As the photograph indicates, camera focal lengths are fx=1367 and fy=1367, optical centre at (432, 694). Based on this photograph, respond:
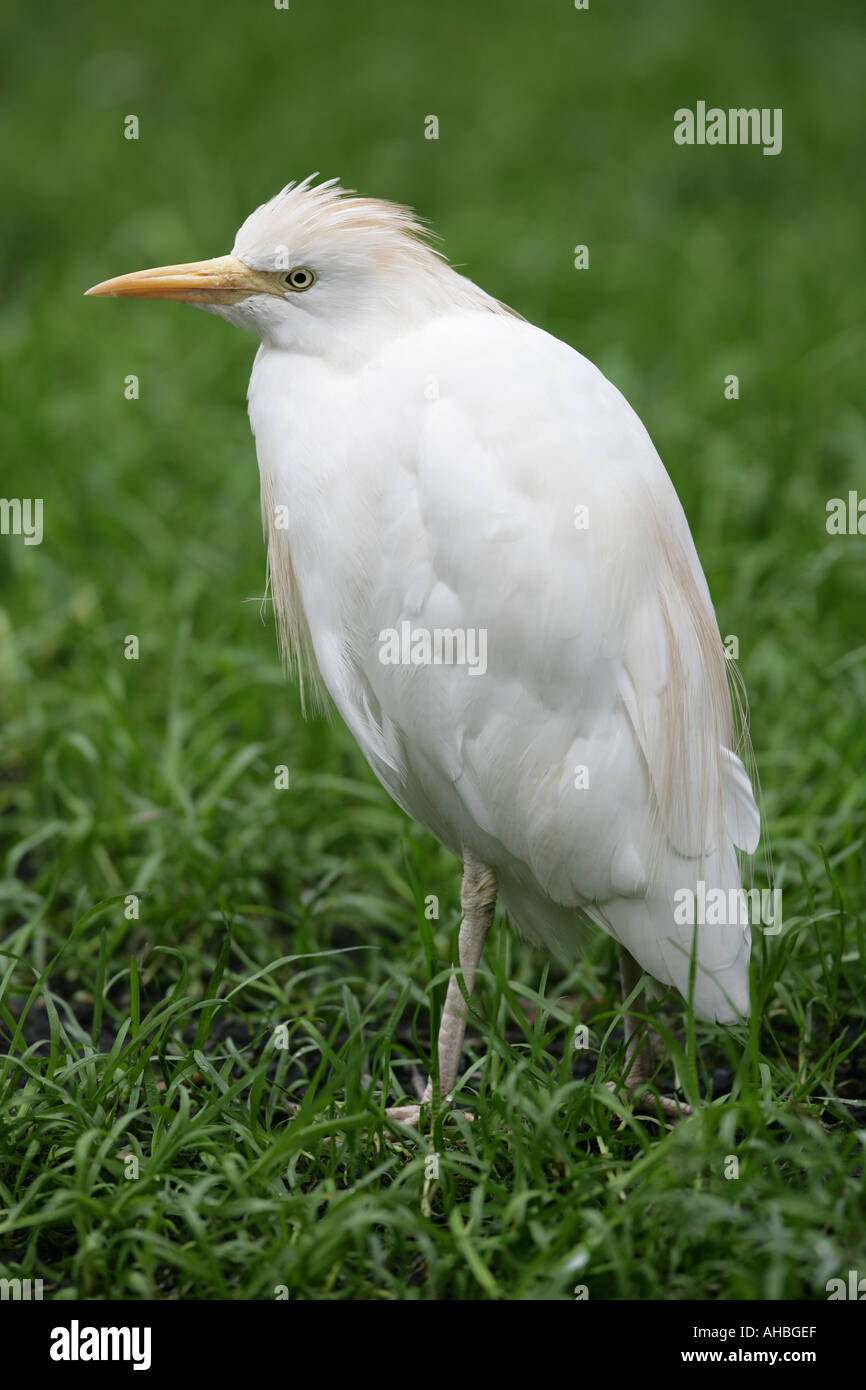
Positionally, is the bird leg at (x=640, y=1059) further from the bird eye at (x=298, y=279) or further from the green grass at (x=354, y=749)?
the bird eye at (x=298, y=279)

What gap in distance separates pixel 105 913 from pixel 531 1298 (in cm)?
177

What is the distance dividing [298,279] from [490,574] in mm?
742

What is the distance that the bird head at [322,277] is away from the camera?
2670 mm

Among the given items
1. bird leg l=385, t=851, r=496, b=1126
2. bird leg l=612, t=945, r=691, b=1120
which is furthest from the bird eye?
bird leg l=612, t=945, r=691, b=1120

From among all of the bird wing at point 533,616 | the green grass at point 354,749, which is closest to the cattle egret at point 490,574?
the bird wing at point 533,616

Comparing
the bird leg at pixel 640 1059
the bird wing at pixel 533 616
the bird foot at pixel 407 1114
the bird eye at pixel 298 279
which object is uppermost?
the bird eye at pixel 298 279

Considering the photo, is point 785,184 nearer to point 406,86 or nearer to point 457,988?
point 406,86

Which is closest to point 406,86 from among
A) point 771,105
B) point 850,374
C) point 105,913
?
point 771,105

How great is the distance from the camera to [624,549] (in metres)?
2.58

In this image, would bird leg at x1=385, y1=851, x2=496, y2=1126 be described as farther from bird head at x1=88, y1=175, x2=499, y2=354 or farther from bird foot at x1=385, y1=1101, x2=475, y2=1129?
bird head at x1=88, y1=175, x2=499, y2=354

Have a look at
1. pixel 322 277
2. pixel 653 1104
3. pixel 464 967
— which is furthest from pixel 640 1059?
pixel 322 277

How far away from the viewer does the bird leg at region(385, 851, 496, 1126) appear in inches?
112

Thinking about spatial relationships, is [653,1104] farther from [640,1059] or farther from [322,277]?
[322,277]

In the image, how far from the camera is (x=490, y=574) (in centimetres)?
252
